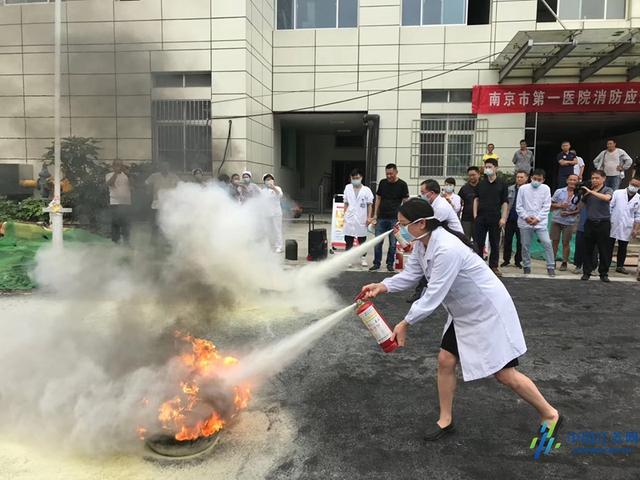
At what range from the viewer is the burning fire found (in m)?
3.05

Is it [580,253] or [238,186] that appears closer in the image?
[238,186]

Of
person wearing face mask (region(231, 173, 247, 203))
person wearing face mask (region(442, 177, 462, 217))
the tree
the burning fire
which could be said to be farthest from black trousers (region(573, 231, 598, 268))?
the tree

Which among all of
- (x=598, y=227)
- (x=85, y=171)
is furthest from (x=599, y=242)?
(x=85, y=171)

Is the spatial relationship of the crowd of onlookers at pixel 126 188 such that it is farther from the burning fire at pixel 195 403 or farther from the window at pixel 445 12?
the window at pixel 445 12

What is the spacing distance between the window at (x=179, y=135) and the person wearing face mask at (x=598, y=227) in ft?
21.1

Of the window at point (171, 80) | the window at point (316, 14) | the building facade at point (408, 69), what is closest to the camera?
the window at point (171, 80)

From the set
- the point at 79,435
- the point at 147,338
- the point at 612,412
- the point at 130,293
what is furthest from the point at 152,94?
the point at 612,412

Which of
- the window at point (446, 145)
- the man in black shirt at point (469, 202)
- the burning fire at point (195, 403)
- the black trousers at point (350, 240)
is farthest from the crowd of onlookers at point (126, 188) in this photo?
the window at point (446, 145)

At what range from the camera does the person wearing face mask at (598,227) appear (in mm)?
7974

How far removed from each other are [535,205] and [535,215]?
0.18 metres

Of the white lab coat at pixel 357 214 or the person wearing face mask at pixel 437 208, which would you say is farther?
the white lab coat at pixel 357 214

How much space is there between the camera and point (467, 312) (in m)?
3.06

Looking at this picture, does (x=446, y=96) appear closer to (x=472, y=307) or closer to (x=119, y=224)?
(x=119, y=224)

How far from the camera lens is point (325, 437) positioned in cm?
326
